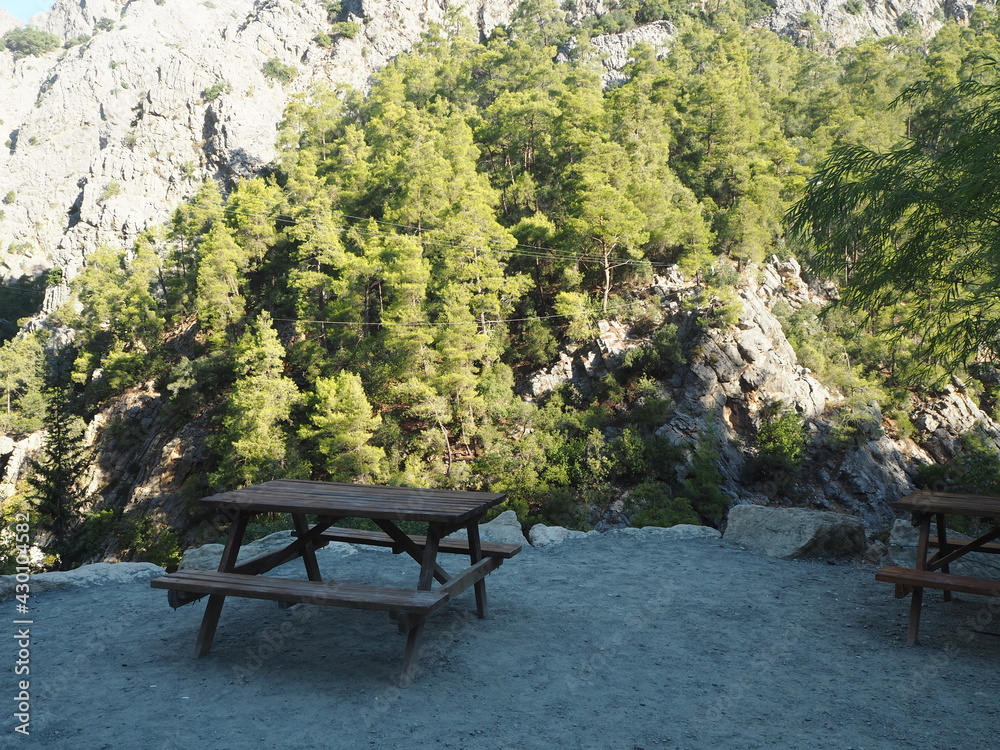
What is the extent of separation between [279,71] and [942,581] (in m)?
62.4


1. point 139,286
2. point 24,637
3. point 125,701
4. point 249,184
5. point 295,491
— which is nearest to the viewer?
point 125,701

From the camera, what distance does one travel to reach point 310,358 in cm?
2205

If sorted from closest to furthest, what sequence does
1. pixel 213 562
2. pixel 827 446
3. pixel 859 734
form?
pixel 859 734 < pixel 213 562 < pixel 827 446

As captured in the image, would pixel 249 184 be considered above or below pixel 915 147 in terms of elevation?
above

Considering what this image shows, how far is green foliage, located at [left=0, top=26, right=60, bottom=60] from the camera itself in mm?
75625

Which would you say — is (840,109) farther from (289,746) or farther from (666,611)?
(289,746)

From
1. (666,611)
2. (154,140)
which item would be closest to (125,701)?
(666,611)

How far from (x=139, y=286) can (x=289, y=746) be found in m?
32.0

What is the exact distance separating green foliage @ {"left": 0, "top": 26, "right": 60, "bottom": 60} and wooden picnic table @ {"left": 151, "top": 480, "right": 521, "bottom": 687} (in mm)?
97030

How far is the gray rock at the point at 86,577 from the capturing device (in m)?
4.72

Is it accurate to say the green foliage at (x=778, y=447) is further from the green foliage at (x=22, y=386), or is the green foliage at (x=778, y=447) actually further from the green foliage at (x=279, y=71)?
the green foliage at (x=279, y=71)

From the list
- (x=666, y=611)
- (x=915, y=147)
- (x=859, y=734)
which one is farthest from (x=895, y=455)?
(x=859, y=734)

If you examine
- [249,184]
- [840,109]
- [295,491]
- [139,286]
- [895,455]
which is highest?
[840,109]

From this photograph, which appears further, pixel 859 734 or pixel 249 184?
pixel 249 184
